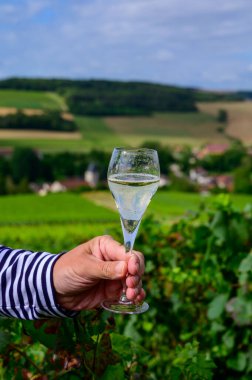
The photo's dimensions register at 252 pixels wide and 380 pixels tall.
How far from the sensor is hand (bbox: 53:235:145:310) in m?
1.35

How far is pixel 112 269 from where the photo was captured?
1.33 metres

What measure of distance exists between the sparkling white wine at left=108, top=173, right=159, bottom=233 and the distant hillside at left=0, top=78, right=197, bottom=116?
7334 centimetres

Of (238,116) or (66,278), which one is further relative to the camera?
(238,116)

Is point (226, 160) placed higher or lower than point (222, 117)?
lower

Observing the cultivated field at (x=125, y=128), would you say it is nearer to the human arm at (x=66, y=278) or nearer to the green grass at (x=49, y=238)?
the green grass at (x=49, y=238)

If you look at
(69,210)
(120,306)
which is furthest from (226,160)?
(120,306)

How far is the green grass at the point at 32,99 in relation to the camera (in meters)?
72.8

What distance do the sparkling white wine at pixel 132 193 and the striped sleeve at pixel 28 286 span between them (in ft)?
0.62

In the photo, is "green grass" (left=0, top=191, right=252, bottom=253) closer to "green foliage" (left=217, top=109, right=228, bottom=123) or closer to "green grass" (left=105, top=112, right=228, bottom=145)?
"green grass" (left=105, top=112, right=228, bottom=145)

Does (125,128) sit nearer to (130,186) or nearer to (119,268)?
(130,186)

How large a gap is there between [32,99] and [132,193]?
76.3 m

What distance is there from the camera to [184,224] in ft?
12.1

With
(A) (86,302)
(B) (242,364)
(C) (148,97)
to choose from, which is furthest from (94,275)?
(C) (148,97)

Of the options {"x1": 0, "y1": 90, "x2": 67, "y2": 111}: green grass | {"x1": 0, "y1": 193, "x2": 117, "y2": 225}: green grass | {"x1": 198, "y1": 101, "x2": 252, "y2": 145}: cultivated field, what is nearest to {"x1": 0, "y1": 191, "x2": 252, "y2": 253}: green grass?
{"x1": 0, "y1": 193, "x2": 117, "y2": 225}: green grass
